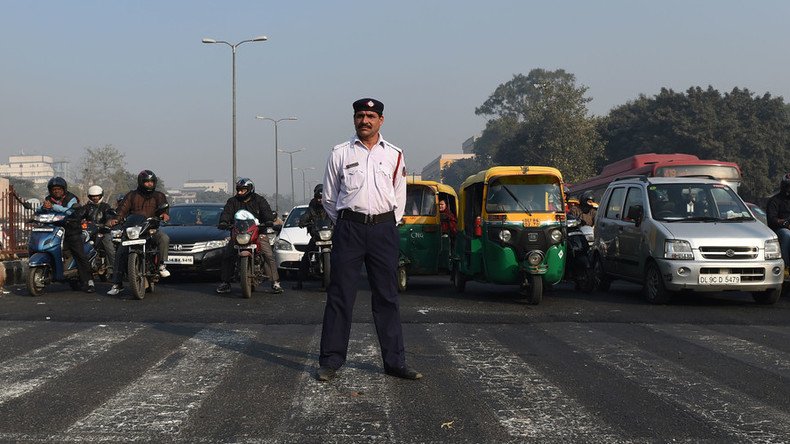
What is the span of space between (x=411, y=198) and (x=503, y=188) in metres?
2.33

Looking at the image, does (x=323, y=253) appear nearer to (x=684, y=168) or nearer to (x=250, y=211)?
(x=250, y=211)

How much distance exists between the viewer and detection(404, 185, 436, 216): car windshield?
13.9 m

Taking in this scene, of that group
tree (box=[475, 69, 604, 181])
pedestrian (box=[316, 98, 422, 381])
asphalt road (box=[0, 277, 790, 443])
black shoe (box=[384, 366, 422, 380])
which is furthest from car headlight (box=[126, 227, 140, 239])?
tree (box=[475, 69, 604, 181])

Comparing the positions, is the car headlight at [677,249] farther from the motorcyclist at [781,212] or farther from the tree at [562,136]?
the tree at [562,136]

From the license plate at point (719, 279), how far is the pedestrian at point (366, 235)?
249 inches

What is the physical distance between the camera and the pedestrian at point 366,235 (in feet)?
19.6

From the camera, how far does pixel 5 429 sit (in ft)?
14.8

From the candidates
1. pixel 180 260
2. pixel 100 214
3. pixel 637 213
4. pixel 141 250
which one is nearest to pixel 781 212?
pixel 637 213

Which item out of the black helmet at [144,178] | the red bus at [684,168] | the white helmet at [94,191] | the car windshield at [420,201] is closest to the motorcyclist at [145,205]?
the black helmet at [144,178]

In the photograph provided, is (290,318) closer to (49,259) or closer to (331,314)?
(331,314)

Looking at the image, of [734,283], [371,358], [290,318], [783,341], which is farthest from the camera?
[734,283]

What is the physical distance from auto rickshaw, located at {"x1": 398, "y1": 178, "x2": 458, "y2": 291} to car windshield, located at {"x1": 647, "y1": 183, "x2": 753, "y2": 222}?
3414mm

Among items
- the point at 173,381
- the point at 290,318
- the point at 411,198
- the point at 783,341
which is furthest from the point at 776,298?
the point at 173,381

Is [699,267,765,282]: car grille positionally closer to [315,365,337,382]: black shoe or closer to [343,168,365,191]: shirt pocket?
[343,168,365,191]: shirt pocket
